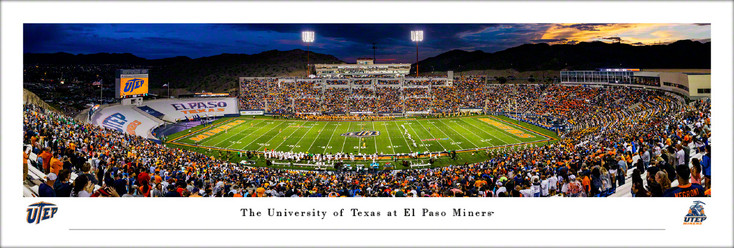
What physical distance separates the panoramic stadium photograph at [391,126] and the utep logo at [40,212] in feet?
1.92

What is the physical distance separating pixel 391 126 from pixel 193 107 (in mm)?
22760

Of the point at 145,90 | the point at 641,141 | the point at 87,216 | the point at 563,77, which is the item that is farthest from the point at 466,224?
the point at 563,77

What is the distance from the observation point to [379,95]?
1858 inches

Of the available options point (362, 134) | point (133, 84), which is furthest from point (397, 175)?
point (133, 84)

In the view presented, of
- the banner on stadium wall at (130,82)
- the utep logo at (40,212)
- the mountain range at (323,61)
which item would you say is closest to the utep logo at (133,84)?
the banner on stadium wall at (130,82)

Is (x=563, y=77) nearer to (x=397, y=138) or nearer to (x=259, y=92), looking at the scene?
(x=397, y=138)

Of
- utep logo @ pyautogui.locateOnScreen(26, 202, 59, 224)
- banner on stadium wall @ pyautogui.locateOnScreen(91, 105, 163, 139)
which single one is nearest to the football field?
banner on stadium wall @ pyautogui.locateOnScreen(91, 105, 163, 139)

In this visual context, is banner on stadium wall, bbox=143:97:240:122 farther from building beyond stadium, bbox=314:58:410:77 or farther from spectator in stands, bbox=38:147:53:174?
spectator in stands, bbox=38:147:53:174

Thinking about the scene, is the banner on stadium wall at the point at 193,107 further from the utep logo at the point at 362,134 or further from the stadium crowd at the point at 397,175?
the stadium crowd at the point at 397,175

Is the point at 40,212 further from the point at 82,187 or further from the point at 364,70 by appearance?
the point at 364,70

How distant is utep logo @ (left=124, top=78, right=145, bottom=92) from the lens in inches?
1125

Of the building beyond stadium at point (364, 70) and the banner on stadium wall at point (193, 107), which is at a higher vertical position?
the building beyond stadium at point (364, 70)

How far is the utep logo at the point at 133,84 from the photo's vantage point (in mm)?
28578

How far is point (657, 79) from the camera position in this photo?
28891 millimetres
